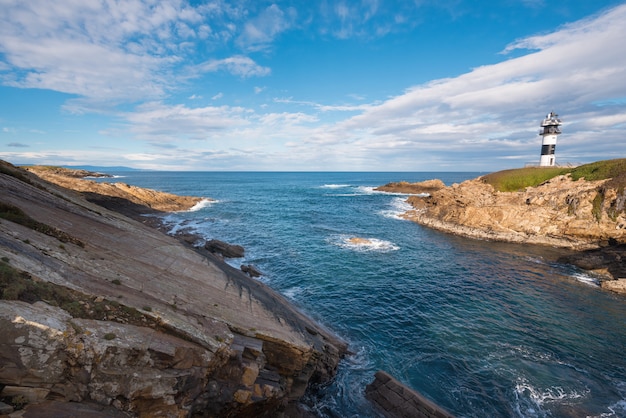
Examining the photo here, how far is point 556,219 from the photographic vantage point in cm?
4912

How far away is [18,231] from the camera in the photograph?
1402cm

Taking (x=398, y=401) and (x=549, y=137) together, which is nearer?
(x=398, y=401)

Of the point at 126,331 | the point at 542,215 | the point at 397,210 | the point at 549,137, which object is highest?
the point at 549,137

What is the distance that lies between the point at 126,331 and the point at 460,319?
25.7 meters

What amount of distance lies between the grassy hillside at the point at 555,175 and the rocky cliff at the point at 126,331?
190ft

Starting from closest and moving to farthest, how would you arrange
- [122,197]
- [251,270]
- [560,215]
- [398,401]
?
[398,401] < [251,270] < [560,215] < [122,197]

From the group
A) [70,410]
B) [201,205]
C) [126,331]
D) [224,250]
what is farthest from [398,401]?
[201,205]

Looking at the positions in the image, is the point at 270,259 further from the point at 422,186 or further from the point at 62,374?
the point at 422,186

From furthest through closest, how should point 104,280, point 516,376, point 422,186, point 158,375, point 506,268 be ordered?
point 422,186, point 506,268, point 516,376, point 104,280, point 158,375

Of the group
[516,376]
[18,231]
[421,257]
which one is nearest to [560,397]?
[516,376]

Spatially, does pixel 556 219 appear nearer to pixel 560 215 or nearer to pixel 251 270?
pixel 560 215

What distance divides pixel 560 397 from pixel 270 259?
31.2 metres

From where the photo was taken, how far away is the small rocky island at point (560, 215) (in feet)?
132

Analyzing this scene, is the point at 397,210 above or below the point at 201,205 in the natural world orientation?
above
